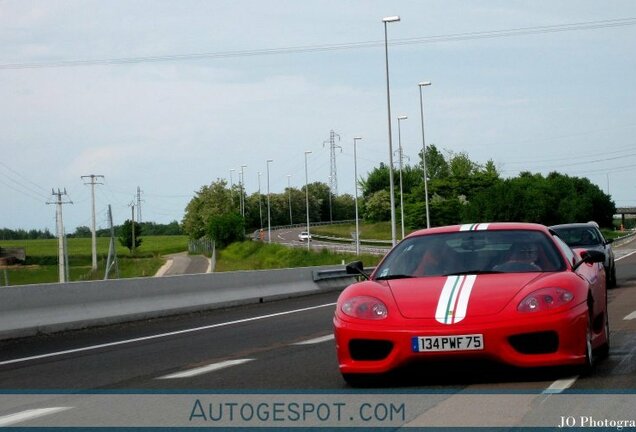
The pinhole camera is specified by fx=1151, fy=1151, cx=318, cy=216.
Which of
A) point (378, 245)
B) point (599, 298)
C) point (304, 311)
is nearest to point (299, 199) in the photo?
point (378, 245)

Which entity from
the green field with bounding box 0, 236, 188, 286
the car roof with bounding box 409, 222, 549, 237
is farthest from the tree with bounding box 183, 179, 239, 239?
the car roof with bounding box 409, 222, 549, 237

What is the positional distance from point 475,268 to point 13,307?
10.6m

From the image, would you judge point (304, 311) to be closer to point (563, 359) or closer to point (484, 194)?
A: point (563, 359)

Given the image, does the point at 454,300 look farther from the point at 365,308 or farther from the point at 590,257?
the point at 590,257

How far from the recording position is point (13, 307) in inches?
711

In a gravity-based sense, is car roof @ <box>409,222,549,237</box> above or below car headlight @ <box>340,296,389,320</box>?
above

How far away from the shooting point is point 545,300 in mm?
8484

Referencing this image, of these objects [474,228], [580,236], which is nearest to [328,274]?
[580,236]

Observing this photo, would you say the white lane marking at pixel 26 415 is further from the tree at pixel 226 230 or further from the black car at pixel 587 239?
the tree at pixel 226 230

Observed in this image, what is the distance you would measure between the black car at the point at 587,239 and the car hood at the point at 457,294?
16658 mm

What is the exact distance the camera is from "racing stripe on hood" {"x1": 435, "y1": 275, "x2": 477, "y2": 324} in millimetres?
8305

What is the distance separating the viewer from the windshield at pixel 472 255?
9.44m

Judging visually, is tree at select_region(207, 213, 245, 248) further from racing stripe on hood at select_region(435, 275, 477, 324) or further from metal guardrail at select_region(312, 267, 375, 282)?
racing stripe on hood at select_region(435, 275, 477, 324)

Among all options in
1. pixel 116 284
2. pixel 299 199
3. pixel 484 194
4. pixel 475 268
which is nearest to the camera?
A: pixel 475 268
